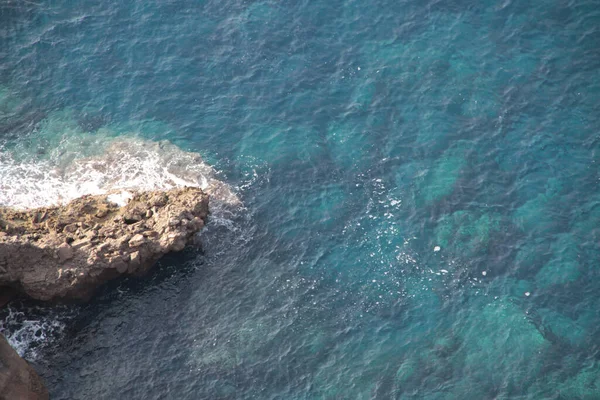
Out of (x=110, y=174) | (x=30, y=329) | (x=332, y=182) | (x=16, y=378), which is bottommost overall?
(x=16, y=378)

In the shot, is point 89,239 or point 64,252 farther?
point 89,239

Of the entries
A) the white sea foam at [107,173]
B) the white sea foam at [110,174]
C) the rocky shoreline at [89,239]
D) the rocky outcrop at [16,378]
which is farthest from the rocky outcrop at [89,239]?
the rocky outcrop at [16,378]

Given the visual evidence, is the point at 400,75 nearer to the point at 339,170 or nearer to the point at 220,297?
the point at 339,170

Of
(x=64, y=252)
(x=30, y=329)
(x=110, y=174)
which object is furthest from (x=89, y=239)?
(x=110, y=174)

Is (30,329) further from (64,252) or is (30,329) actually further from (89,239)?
(89,239)

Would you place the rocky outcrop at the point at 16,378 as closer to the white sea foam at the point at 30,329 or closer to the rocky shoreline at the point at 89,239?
the rocky shoreline at the point at 89,239

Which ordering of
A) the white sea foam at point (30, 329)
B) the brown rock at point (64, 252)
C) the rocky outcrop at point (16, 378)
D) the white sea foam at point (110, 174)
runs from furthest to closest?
1. the white sea foam at point (110, 174)
2. the brown rock at point (64, 252)
3. the white sea foam at point (30, 329)
4. the rocky outcrop at point (16, 378)
